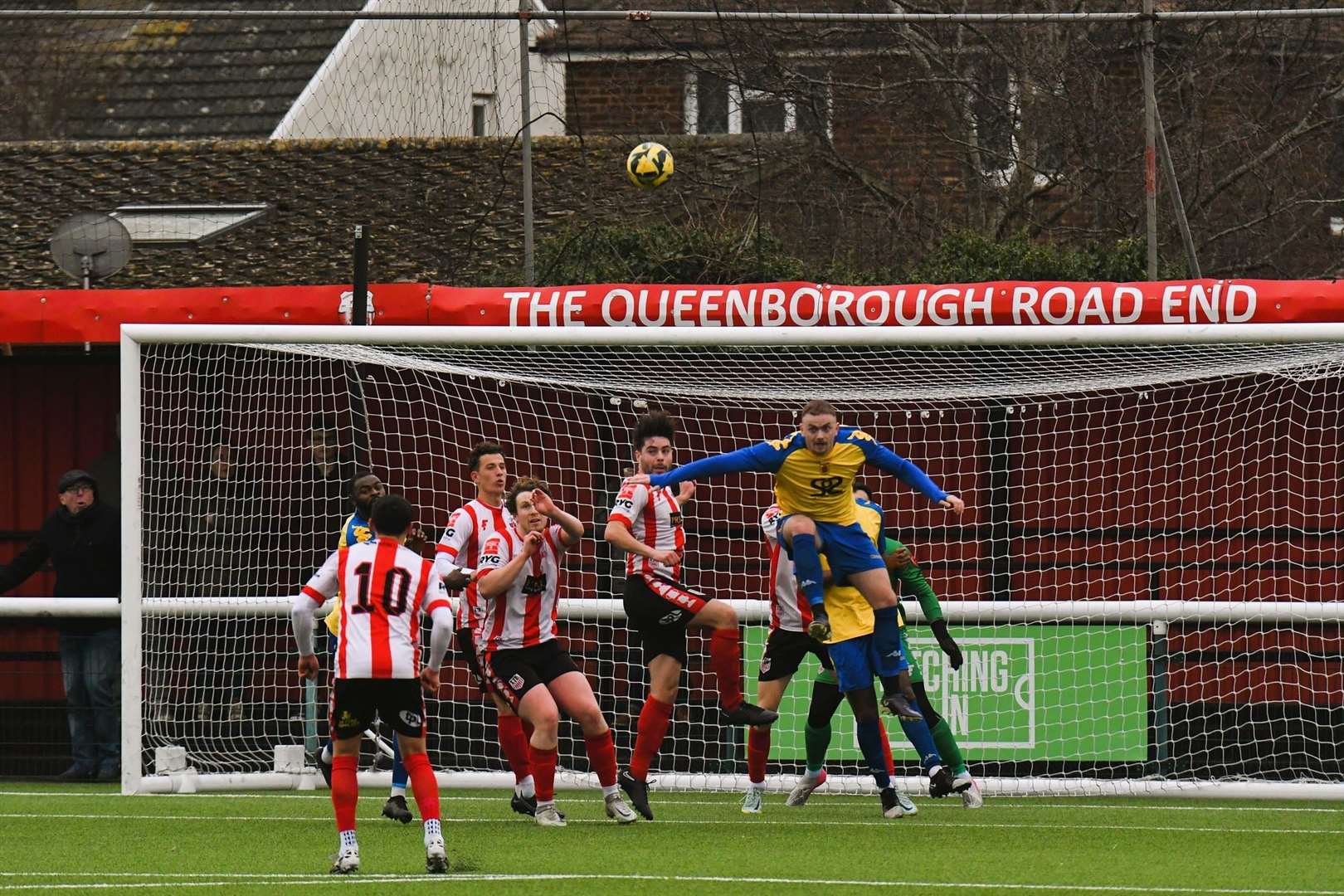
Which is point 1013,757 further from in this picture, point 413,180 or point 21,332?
point 413,180

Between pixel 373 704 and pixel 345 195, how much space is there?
10369 mm

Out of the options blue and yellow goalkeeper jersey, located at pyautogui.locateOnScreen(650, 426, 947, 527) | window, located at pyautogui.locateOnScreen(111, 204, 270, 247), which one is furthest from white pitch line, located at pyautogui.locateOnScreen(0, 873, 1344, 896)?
window, located at pyautogui.locateOnScreen(111, 204, 270, 247)

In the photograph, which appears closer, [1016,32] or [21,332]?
[21,332]

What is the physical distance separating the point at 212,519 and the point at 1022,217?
6.83 m

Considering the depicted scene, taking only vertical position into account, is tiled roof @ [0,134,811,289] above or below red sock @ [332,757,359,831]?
above

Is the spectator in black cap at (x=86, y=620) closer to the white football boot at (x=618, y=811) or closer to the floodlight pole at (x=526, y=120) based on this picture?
the floodlight pole at (x=526, y=120)

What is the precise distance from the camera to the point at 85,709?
12109 millimetres

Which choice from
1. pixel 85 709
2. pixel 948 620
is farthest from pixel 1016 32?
pixel 85 709

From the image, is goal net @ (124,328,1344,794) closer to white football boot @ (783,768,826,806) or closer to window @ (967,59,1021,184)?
white football boot @ (783,768,826,806)

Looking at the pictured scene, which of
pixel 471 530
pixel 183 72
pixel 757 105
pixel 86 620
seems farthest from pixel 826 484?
pixel 183 72

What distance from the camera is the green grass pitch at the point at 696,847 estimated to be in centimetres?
727

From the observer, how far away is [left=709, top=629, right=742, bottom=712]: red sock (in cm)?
967

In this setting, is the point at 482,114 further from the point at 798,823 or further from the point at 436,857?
the point at 436,857

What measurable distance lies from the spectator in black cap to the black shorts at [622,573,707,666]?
13.8 feet
